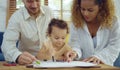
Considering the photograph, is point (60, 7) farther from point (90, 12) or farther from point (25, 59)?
point (25, 59)

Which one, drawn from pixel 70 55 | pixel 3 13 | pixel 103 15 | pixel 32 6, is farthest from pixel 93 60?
pixel 3 13

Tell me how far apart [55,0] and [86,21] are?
3.67 meters

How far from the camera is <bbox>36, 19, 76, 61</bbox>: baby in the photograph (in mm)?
1942

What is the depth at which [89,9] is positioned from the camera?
2039 mm

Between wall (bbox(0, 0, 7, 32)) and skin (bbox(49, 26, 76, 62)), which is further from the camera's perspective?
wall (bbox(0, 0, 7, 32))

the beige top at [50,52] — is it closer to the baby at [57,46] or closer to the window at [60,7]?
the baby at [57,46]

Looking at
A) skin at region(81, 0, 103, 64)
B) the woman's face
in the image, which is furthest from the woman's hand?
the woman's face

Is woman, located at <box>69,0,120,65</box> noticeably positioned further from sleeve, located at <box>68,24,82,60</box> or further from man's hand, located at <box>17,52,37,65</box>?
man's hand, located at <box>17,52,37,65</box>

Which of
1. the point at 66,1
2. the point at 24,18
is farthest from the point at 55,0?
the point at 24,18

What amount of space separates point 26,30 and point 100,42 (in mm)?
621

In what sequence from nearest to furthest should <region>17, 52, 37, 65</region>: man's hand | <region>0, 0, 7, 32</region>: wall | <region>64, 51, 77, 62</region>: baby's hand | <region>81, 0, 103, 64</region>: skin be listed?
<region>17, 52, 37, 65</region>: man's hand < <region>64, 51, 77, 62</region>: baby's hand < <region>81, 0, 103, 64</region>: skin < <region>0, 0, 7, 32</region>: wall

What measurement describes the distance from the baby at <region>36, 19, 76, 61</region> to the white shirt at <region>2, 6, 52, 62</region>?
0.60ft

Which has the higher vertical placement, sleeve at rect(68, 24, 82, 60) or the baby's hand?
sleeve at rect(68, 24, 82, 60)

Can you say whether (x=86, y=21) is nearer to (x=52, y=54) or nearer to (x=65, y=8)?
(x=52, y=54)
